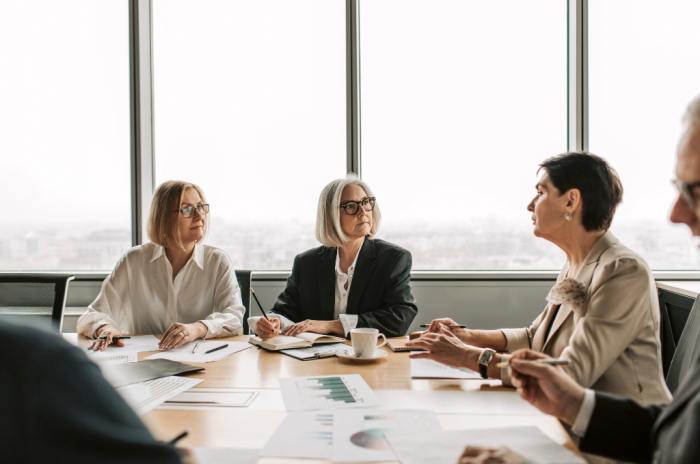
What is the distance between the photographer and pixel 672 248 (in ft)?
10.2

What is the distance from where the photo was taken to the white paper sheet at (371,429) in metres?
0.86

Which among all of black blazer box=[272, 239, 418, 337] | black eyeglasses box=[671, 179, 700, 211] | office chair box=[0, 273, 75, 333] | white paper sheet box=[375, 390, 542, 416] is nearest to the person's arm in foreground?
white paper sheet box=[375, 390, 542, 416]

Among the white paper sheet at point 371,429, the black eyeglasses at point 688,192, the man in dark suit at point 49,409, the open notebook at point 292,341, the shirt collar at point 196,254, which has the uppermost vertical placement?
the black eyeglasses at point 688,192

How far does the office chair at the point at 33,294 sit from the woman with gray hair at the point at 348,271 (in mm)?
1003

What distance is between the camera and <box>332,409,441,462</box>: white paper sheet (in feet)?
2.82

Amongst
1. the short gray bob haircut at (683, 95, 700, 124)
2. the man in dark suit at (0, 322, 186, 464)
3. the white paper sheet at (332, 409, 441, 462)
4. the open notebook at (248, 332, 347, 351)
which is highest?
the short gray bob haircut at (683, 95, 700, 124)

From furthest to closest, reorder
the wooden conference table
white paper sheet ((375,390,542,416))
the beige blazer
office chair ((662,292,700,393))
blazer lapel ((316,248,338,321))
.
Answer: blazer lapel ((316,248,338,321))
office chair ((662,292,700,393))
the beige blazer
white paper sheet ((375,390,542,416))
the wooden conference table

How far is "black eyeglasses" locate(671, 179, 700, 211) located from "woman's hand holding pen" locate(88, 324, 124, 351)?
1.83m

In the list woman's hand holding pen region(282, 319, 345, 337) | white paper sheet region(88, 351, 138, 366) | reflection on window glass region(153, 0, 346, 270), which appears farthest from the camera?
reflection on window glass region(153, 0, 346, 270)

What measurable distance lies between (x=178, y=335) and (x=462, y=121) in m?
2.43

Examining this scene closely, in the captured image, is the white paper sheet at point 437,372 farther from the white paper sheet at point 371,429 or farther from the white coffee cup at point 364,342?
the white paper sheet at point 371,429

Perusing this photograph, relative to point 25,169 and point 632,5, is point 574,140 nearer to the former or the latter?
point 632,5

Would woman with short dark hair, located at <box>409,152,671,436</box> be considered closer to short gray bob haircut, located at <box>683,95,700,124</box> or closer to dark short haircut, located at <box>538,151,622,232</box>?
dark short haircut, located at <box>538,151,622,232</box>

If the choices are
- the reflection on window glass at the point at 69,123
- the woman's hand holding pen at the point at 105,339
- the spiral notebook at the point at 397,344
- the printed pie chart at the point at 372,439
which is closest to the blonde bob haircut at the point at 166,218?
the woman's hand holding pen at the point at 105,339
